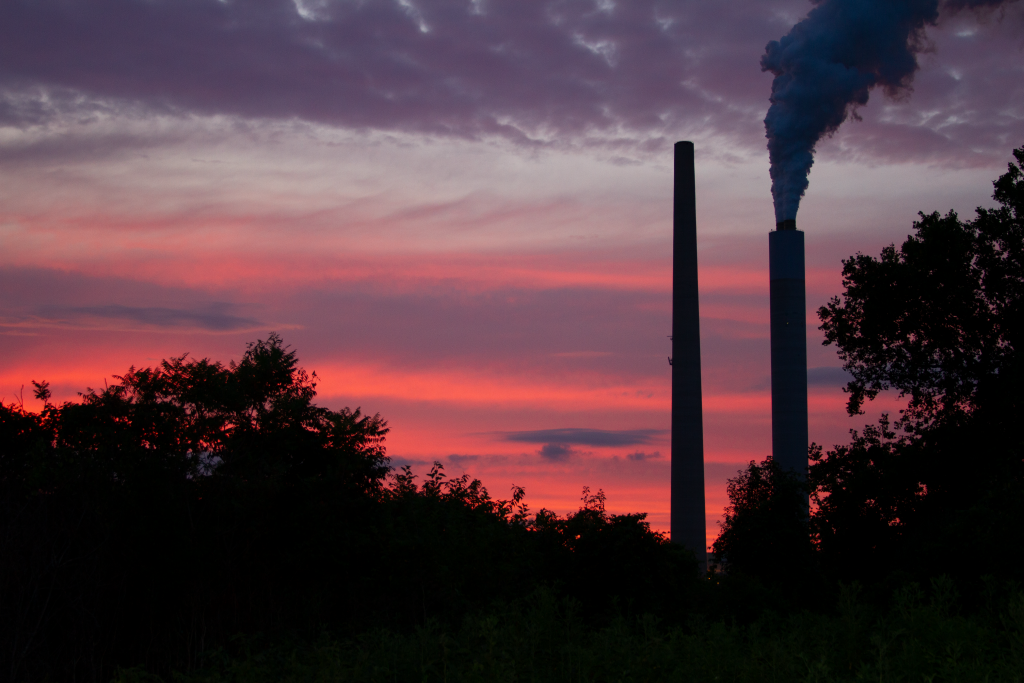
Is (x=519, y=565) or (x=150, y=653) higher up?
(x=519, y=565)

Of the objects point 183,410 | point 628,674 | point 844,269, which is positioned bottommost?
point 628,674

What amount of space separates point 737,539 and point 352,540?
1839 centimetres

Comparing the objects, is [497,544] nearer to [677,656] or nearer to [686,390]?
[677,656]

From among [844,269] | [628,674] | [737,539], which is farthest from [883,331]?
[628,674]

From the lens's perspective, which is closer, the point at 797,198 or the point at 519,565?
the point at 519,565

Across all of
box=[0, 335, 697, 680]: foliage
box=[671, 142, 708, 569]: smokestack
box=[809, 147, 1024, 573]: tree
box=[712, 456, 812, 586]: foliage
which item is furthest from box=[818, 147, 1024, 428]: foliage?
box=[671, 142, 708, 569]: smokestack

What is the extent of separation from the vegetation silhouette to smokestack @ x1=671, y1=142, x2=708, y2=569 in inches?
409

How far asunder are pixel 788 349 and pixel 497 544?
26.8 meters

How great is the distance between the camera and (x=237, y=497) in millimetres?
20750

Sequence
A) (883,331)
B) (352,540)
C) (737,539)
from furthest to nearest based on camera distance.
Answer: (737,539) → (883,331) → (352,540)

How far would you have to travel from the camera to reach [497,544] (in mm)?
26125

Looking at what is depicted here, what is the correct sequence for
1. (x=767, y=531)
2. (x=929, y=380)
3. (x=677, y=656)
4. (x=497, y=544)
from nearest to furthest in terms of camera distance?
(x=677, y=656) → (x=497, y=544) → (x=929, y=380) → (x=767, y=531)

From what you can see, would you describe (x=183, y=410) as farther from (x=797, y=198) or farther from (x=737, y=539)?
(x=797, y=198)

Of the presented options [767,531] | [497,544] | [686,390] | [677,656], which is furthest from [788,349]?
[677,656]
